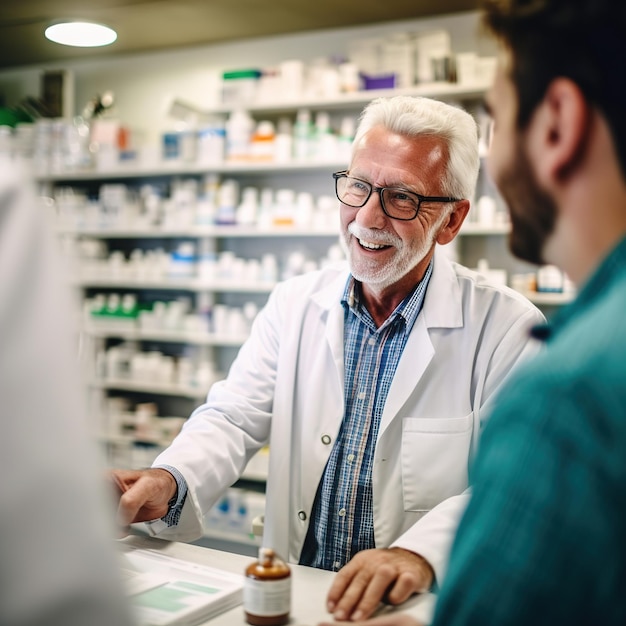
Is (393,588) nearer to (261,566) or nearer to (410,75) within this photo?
(261,566)

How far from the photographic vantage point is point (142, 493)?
1372mm

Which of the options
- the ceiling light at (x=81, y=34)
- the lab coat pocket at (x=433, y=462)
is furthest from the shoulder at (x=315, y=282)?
the ceiling light at (x=81, y=34)

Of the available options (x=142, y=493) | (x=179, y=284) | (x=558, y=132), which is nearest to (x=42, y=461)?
(x=558, y=132)

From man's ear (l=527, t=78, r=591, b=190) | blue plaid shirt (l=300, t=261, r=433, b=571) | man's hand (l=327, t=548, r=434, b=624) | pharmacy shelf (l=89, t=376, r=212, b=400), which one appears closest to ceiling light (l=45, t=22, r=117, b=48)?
pharmacy shelf (l=89, t=376, r=212, b=400)

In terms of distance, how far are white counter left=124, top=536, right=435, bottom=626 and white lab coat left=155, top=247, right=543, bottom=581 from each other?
13cm

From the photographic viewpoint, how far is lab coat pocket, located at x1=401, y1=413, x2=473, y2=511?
1626 mm

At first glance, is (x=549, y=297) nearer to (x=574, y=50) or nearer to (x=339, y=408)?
(x=339, y=408)

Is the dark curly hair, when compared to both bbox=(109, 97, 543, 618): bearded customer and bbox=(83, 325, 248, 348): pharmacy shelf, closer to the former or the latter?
bbox=(109, 97, 543, 618): bearded customer

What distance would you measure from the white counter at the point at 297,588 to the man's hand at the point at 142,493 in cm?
6

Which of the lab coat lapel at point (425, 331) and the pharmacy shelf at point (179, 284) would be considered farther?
the pharmacy shelf at point (179, 284)

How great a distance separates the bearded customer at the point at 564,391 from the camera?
0.52 meters

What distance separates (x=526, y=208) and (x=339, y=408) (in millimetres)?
1039

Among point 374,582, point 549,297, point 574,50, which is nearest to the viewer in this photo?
point 574,50

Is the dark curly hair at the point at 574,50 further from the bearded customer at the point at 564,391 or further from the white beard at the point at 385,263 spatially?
the white beard at the point at 385,263
